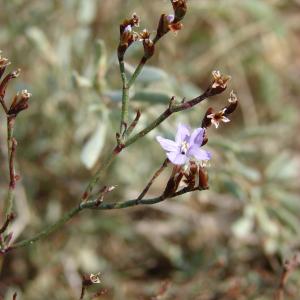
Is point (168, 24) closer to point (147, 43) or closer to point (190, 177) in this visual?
point (147, 43)

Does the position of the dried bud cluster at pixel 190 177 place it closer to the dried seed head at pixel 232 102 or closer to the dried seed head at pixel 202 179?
the dried seed head at pixel 202 179

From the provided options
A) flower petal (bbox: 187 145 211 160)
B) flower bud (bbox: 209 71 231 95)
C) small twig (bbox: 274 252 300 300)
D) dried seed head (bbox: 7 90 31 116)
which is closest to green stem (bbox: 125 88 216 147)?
flower bud (bbox: 209 71 231 95)

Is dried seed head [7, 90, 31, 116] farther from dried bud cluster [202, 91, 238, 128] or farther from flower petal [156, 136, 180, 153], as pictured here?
dried bud cluster [202, 91, 238, 128]

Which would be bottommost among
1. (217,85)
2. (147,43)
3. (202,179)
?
(202,179)

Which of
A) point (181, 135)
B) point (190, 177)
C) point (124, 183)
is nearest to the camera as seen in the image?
point (190, 177)

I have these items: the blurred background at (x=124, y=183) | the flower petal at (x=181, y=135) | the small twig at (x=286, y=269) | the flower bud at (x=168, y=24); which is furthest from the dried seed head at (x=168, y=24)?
the small twig at (x=286, y=269)

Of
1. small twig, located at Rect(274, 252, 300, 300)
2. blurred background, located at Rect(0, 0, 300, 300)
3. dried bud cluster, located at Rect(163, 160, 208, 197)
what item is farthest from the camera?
blurred background, located at Rect(0, 0, 300, 300)

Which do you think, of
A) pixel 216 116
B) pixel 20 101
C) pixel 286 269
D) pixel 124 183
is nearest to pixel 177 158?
pixel 216 116
